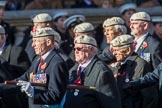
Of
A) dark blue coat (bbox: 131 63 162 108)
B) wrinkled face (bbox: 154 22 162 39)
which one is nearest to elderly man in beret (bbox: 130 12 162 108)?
dark blue coat (bbox: 131 63 162 108)

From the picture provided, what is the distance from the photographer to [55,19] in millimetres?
15305

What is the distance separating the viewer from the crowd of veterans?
10430 mm

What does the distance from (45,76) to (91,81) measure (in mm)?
548

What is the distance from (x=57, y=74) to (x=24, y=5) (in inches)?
288

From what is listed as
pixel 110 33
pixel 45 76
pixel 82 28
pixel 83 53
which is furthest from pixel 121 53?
pixel 82 28

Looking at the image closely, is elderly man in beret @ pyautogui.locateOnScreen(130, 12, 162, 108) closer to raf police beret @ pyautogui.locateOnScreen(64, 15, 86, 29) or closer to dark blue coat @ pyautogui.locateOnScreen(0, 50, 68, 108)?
raf police beret @ pyautogui.locateOnScreen(64, 15, 86, 29)

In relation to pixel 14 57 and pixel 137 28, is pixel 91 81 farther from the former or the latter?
pixel 14 57

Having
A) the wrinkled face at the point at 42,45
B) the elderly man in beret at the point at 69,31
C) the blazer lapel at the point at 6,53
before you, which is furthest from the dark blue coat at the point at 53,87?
the elderly man in beret at the point at 69,31

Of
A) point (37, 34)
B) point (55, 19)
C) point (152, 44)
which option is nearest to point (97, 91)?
point (37, 34)

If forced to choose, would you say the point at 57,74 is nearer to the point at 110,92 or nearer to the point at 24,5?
the point at 110,92

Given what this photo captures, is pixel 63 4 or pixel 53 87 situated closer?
pixel 53 87

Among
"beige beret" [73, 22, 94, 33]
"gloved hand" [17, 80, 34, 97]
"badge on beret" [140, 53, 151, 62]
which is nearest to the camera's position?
"gloved hand" [17, 80, 34, 97]

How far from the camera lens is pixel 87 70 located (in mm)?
10703

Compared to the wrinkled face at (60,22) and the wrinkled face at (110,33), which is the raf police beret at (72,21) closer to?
the wrinkled face at (60,22)
